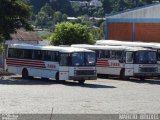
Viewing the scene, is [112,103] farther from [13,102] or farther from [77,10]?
[77,10]

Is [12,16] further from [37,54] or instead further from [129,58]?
[129,58]

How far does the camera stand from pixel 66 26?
59250 millimetres

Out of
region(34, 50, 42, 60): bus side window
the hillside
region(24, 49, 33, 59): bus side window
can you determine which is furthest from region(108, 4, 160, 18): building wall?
the hillside

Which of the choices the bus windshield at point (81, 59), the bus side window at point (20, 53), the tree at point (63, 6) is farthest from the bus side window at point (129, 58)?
the tree at point (63, 6)

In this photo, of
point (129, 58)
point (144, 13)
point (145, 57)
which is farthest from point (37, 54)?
point (144, 13)

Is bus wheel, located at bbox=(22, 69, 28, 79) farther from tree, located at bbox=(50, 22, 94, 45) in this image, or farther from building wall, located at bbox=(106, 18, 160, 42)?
tree, located at bbox=(50, 22, 94, 45)

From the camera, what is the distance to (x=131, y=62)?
41.0m

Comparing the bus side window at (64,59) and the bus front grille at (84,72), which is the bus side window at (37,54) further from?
the bus front grille at (84,72)

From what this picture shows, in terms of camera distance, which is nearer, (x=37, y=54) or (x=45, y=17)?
(x=37, y=54)

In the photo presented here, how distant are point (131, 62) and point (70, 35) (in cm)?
1870

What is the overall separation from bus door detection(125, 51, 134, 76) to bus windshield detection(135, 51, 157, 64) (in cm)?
44

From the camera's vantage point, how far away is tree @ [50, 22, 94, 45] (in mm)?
58531

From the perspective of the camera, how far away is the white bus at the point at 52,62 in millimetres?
36188

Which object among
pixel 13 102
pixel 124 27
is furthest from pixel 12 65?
pixel 13 102
